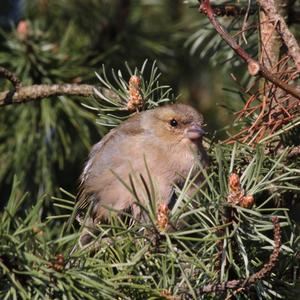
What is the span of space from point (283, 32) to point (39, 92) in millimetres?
1403

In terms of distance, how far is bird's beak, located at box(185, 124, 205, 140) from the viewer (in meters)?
3.57

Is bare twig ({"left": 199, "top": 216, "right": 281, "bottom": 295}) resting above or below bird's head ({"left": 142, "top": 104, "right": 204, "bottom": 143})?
below

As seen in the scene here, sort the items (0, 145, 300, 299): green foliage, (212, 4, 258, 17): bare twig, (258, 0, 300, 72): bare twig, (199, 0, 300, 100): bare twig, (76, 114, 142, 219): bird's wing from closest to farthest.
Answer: (0, 145, 300, 299): green foliage, (199, 0, 300, 100): bare twig, (258, 0, 300, 72): bare twig, (212, 4, 258, 17): bare twig, (76, 114, 142, 219): bird's wing

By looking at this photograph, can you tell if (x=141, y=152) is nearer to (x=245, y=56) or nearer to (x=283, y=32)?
(x=283, y=32)

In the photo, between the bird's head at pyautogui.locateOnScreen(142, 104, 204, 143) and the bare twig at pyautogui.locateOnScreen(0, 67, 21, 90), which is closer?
the bare twig at pyautogui.locateOnScreen(0, 67, 21, 90)

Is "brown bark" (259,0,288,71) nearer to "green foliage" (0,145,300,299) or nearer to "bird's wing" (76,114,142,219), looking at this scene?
"bird's wing" (76,114,142,219)

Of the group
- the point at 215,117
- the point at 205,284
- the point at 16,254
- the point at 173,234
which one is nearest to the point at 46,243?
the point at 16,254

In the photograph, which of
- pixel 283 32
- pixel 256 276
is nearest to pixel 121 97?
pixel 283 32

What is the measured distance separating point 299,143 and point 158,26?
2998 mm

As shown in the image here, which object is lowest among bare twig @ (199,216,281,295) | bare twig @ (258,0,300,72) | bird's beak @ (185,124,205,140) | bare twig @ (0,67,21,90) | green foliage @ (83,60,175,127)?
bare twig @ (199,216,281,295)

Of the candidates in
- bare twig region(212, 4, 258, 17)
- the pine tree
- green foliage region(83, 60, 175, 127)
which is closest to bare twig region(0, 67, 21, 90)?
the pine tree

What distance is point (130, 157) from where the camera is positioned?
3.58 metres

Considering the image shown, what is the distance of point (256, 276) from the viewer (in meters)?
2.43

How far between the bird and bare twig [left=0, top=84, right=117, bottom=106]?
275 millimetres
